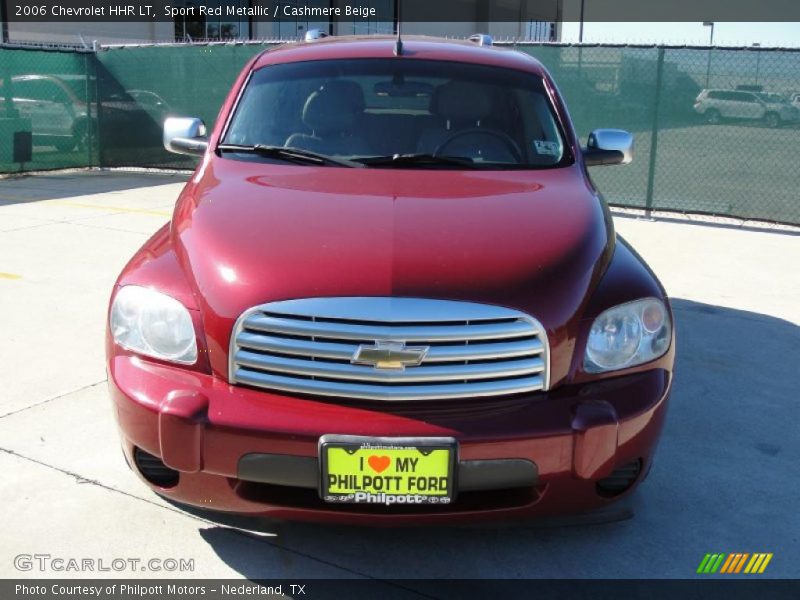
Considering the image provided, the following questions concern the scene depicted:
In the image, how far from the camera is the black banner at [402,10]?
26750 millimetres

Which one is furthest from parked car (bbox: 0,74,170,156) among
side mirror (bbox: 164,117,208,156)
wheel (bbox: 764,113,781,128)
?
side mirror (bbox: 164,117,208,156)

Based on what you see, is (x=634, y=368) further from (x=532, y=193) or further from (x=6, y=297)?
(x=6, y=297)

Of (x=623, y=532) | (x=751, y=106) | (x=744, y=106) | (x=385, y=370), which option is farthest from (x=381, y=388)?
(x=751, y=106)

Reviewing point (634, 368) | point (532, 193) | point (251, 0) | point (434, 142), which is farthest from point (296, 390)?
point (251, 0)

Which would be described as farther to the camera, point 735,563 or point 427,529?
point 427,529

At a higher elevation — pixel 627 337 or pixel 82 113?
pixel 82 113

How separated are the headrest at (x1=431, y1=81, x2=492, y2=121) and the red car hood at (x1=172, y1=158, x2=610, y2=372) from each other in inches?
23.2

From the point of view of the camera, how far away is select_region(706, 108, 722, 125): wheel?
998cm

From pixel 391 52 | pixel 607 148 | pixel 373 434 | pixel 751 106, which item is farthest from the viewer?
pixel 751 106

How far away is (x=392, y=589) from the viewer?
2.82 m

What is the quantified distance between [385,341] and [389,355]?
4cm

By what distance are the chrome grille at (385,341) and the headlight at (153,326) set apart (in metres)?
0.20

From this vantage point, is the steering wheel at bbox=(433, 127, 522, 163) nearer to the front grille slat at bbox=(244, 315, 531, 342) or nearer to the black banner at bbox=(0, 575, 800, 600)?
the front grille slat at bbox=(244, 315, 531, 342)

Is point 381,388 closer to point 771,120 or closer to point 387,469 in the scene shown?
point 387,469
